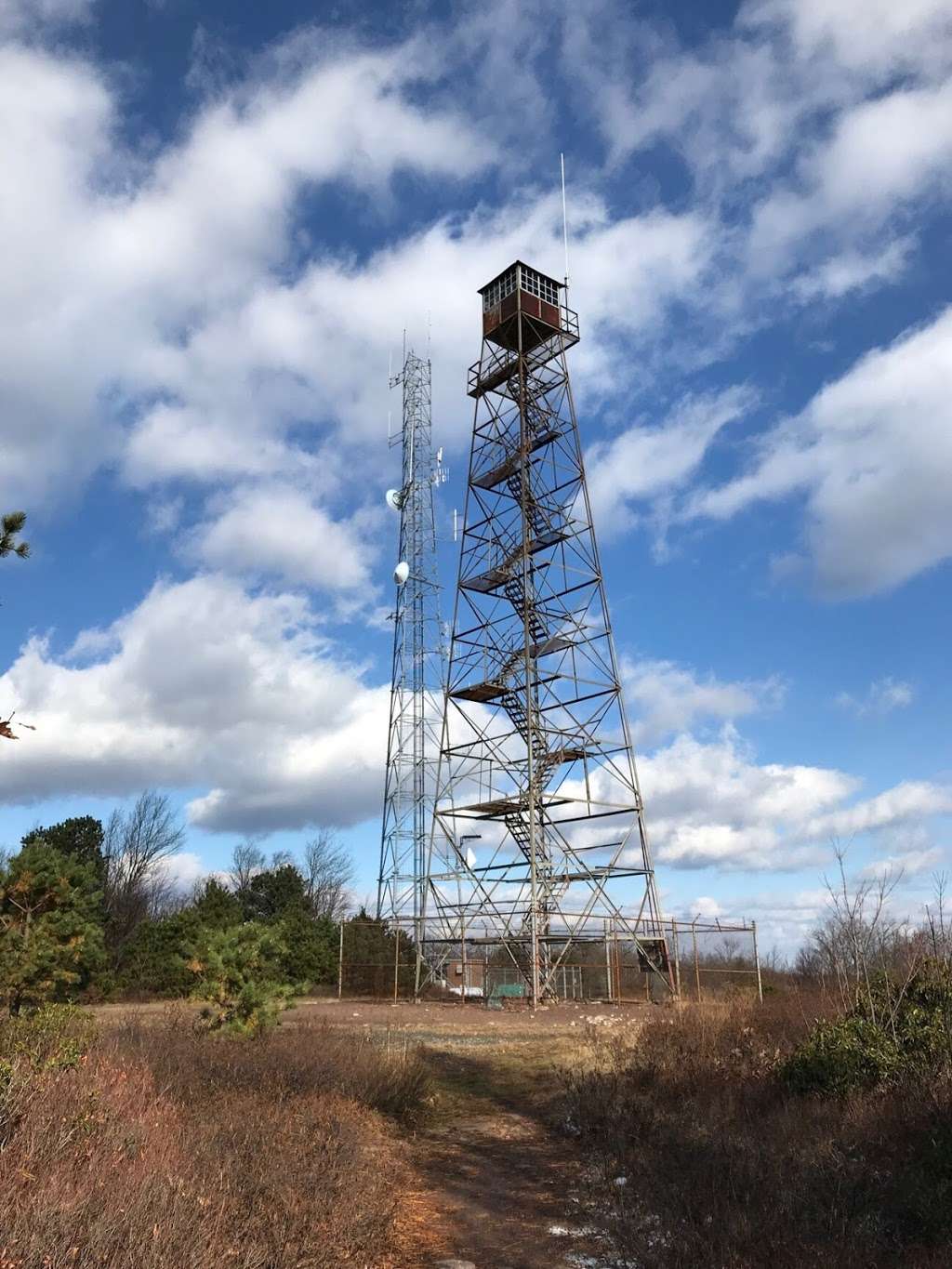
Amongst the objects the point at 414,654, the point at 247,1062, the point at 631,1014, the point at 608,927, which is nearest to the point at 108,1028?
the point at 247,1062

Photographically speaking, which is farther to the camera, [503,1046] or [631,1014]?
[631,1014]

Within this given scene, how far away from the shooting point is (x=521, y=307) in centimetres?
3438

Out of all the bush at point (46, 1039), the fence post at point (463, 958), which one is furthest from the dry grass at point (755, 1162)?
the fence post at point (463, 958)

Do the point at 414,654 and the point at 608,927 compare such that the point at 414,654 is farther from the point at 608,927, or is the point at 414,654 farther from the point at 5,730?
the point at 5,730

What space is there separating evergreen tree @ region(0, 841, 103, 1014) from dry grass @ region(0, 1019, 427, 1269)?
357 cm

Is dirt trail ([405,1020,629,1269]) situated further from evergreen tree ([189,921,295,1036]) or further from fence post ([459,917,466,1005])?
fence post ([459,917,466,1005])

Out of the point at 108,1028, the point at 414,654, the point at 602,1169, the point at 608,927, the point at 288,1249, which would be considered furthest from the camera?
the point at 414,654

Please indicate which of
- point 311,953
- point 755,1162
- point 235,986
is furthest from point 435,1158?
point 311,953

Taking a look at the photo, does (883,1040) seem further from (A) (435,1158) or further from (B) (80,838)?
(B) (80,838)

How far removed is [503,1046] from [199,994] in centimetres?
821

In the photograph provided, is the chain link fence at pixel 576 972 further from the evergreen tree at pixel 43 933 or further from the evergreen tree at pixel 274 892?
the evergreen tree at pixel 274 892

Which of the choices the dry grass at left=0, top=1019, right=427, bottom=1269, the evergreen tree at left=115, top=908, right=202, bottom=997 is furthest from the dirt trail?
the evergreen tree at left=115, top=908, right=202, bottom=997

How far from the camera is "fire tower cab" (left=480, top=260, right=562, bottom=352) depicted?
34875 millimetres

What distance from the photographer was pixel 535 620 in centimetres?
3247
